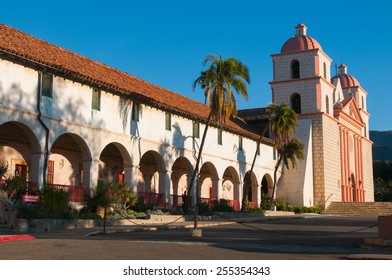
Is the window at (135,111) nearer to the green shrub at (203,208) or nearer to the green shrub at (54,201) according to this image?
the green shrub at (203,208)

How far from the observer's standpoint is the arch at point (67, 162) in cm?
2378

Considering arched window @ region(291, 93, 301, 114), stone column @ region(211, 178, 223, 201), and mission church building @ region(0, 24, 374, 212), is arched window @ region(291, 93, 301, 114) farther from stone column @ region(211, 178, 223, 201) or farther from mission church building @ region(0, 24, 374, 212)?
stone column @ region(211, 178, 223, 201)

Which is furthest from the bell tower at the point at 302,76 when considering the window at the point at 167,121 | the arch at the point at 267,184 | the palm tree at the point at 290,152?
the window at the point at 167,121

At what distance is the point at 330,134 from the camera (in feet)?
153

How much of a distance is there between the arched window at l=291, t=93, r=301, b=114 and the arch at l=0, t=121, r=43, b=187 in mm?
28205

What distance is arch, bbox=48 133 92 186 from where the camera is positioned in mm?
23781

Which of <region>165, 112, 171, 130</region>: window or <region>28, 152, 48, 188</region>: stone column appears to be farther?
<region>165, 112, 171, 130</region>: window

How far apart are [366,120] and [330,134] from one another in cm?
1815

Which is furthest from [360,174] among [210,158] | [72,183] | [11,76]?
[11,76]

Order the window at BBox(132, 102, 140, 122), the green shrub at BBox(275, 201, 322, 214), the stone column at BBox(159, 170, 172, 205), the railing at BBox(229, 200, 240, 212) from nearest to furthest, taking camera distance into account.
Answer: the window at BBox(132, 102, 140, 122) < the stone column at BBox(159, 170, 172, 205) < the railing at BBox(229, 200, 240, 212) < the green shrub at BBox(275, 201, 322, 214)

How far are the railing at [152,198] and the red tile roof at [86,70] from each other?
447 centimetres

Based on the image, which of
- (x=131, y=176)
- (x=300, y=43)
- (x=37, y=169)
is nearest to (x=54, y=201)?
(x=37, y=169)

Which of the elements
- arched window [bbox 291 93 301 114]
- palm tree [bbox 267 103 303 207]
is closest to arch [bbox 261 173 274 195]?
palm tree [bbox 267 103 303 207]

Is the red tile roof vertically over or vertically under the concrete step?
over
